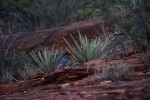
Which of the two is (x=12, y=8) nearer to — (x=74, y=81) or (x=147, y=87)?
(x=74, y=81)

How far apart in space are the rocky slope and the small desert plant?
10 cm

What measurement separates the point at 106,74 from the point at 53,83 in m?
1.42

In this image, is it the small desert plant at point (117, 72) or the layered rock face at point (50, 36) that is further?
the layered rock face at point (50, 36)

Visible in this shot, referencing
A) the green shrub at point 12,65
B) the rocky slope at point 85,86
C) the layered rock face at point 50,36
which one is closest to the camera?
the rocky slope at point 85,86

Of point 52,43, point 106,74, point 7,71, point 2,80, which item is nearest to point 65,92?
point 106,74

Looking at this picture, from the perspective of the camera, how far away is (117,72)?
6211mm

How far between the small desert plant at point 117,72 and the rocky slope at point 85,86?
10 centimetres

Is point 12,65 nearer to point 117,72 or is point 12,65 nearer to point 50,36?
point 50,36

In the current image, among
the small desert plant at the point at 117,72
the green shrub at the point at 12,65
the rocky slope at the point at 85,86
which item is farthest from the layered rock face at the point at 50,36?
the small desert plant at the point at 117,72

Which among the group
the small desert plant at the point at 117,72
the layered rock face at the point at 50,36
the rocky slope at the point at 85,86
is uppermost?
the layered rock face at the point at 50,36

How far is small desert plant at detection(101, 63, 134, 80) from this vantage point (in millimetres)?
6160

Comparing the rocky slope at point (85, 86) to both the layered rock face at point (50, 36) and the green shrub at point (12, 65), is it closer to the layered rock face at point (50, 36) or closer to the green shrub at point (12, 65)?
the green shrub at point (12, 65)

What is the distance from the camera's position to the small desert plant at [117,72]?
243 inches

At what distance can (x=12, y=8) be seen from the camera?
19.8m
